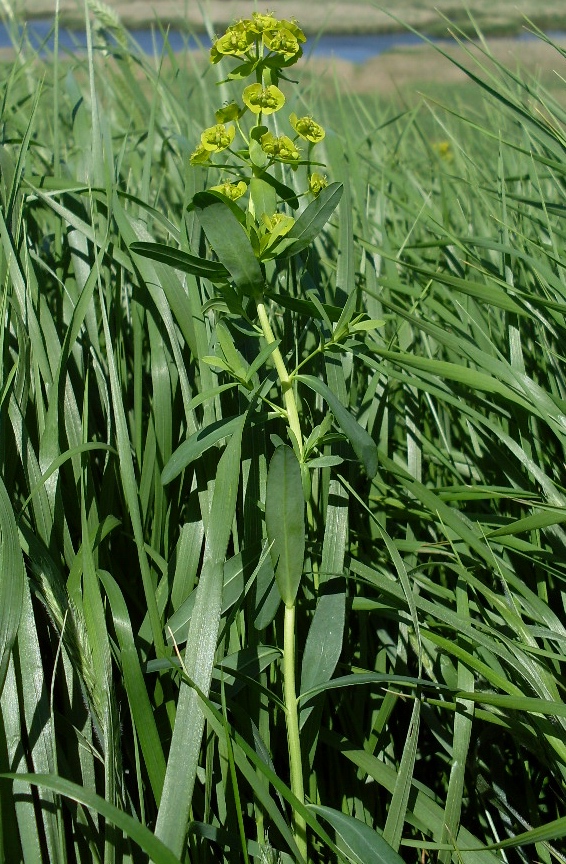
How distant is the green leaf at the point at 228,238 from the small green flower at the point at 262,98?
0.10m

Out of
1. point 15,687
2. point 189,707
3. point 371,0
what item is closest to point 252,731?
point 189,707

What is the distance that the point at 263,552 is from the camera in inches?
24.2

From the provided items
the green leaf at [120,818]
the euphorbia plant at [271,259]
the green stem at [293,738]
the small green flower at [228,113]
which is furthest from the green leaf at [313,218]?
the green leaf at [120,818]

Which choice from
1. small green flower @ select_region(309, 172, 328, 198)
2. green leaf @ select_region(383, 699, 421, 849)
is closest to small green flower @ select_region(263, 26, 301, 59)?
small green flower @ select_region(309, 172, 328, 198)

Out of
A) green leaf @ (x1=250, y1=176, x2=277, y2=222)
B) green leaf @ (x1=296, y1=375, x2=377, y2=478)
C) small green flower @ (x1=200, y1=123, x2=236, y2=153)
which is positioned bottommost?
green leaf @ (x1=296, y1=375, x2=377, y2=478)

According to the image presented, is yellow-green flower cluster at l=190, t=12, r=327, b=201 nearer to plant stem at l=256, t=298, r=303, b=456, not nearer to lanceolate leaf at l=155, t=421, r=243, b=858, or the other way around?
plant stem at l=256, t=298, r=303, b=456

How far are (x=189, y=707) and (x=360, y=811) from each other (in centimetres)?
24

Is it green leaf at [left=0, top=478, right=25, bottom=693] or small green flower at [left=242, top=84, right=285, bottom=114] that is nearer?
green leaf at [left=0, top=478, right=25, bottom=693]

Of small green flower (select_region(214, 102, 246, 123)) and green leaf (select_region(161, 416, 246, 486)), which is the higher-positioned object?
small green flower (select_region(214, 102, 246, 123))

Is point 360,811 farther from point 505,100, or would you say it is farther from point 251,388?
point 505,100

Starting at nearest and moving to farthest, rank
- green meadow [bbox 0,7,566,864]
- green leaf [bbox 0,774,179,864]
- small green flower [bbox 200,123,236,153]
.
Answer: green leaf [bbox 0,774,179,864] < green meadow [bbox 0,7,566,864] < small green flower [bbox 200,123,236,153]

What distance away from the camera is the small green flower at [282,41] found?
0.65 m

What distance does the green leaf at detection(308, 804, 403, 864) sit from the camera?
52cm

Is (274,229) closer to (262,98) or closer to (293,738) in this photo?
(262,98)
